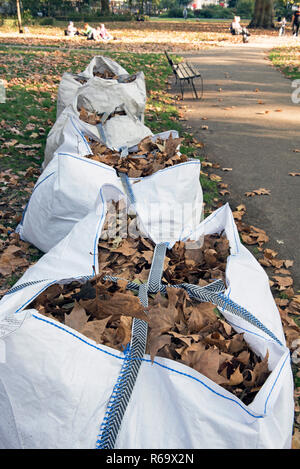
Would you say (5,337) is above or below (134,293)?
above

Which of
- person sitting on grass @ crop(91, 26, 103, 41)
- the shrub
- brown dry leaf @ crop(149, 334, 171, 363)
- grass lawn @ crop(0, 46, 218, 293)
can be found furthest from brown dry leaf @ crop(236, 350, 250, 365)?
the shrub

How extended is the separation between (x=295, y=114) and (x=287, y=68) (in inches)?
209

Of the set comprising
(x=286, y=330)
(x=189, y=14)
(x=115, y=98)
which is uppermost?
(x=189, y=14)

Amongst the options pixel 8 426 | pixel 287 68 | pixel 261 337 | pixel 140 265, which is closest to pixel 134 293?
pixel 140 265

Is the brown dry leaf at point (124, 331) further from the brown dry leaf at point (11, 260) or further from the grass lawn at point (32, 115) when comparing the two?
the brown dry leaf at point (11, 260)

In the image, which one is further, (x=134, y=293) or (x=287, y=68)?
(x=287, y=68)

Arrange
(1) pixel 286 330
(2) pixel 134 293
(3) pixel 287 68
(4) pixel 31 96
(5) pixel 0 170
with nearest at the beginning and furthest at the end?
(2) pixel 134 293 → (1) pixel 286 330 → (5) pixel 0 170 → (4) pixel 31 96 → (3) pixel 287 68

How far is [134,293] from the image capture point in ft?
6.35

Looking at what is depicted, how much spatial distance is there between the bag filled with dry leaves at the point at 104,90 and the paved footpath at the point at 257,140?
1.49m

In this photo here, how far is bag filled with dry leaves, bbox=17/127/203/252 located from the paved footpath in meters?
1.21

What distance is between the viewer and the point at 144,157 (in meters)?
3.42

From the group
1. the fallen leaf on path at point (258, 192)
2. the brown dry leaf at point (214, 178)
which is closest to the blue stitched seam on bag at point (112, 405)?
the fallen leaf on path at point (258, 192)

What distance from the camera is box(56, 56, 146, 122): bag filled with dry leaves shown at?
14.0ft
